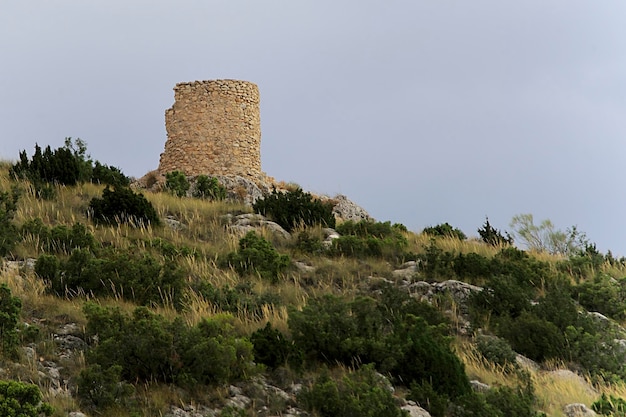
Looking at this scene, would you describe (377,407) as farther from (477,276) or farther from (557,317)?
(477,276)

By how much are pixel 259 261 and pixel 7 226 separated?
4.13 meters

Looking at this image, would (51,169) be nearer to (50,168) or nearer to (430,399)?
(50,168)

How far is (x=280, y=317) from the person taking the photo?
35.2ft

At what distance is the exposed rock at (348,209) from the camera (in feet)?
93.8

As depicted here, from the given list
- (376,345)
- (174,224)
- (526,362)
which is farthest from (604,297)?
(174,224)

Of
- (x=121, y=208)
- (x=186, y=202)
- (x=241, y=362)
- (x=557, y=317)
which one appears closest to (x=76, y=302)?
(x=241, y=362)

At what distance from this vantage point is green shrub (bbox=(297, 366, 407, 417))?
26.0 ft

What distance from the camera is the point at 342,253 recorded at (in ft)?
49.4

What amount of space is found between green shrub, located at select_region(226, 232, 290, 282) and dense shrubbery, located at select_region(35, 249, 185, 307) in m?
1.87

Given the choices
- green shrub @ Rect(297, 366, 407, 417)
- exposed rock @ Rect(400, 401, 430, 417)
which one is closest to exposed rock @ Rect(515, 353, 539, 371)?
exposed rock @ Rect(400, 401, 430, 417)

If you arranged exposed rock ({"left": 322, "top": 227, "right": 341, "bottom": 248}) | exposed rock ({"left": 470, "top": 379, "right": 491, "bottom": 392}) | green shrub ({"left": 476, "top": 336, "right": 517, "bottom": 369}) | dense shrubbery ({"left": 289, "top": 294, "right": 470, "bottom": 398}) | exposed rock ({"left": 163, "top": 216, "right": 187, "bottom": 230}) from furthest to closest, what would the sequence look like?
exposed rock ({"left": 163, "top": 216, "right": 187, "bottom": 230}) < exposed rock ({"left": 322, "top": 227, "right": 341, "bottom": 248}) < green shrub ({"left": 476, "top": 336, "right": 517, "bottom": 369}) < exposed rock ({"left": 470, "top": 379, "right": 491, "bottom": 392}) < dense shrubbery ({"left": 289, "top": 294, "right": 470, "bottom": 398})

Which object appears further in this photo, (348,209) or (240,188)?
(348,209)

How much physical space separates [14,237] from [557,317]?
8495 millimetres

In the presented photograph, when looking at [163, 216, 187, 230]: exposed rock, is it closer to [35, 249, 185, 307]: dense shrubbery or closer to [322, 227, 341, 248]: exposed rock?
[322, 227, 341, 248]: exposed rock
